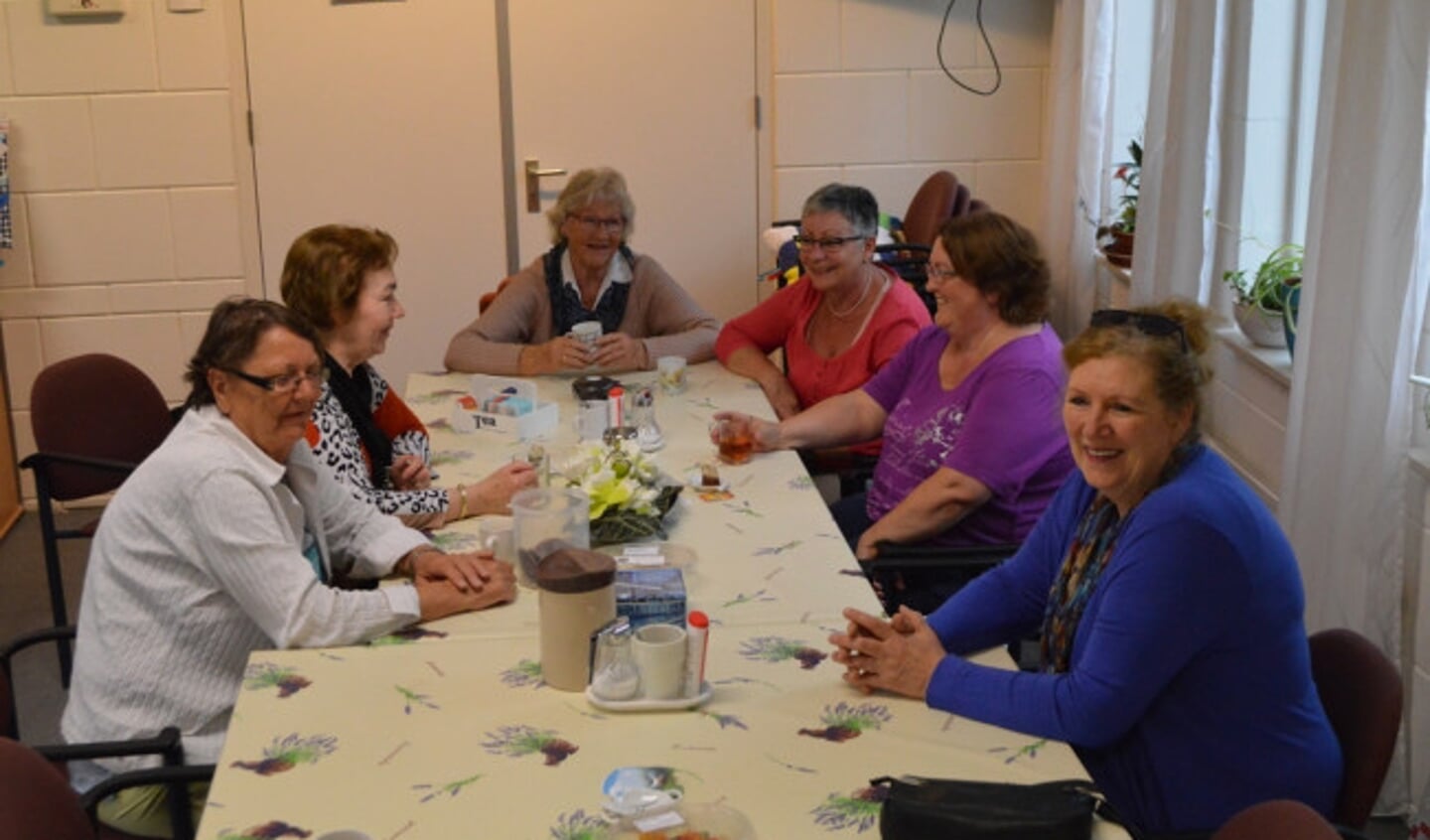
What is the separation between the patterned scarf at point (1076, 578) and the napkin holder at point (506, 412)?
1.47 meters

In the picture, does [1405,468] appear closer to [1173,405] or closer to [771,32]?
[1173,405]

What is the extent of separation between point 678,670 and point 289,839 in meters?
0.54

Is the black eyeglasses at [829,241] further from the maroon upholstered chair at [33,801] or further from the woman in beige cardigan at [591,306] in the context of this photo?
the maroon upholstered chair at [33,801]

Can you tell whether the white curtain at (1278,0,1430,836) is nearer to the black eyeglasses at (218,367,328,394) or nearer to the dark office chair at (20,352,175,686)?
the black eyeglasses at (218,367,328,394)

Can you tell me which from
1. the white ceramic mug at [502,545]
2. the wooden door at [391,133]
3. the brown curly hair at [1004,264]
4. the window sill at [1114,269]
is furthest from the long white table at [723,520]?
the wooden door at [391,133]

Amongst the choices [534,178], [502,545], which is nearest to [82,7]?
[534,178]

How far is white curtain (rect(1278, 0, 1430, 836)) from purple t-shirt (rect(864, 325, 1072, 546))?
1.60 ft

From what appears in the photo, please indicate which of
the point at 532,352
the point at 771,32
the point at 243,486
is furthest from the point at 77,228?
the point at 243,486

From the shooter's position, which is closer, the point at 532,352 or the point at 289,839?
the point at 289,839

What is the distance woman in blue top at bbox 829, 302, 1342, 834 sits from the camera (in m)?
2.00

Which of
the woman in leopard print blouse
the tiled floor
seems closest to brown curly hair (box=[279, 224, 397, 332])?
the woman in leopard print blouse

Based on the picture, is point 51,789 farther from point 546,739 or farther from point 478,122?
point 478,122

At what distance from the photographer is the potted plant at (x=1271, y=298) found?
11.6 ft

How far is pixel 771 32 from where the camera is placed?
5207 millimetres
